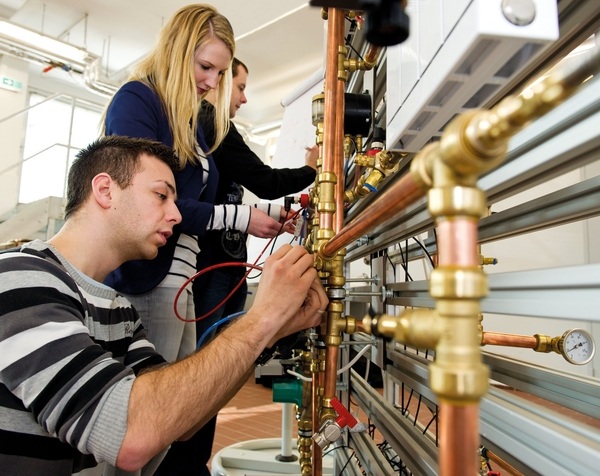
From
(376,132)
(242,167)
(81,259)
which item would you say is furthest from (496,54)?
(242,167)

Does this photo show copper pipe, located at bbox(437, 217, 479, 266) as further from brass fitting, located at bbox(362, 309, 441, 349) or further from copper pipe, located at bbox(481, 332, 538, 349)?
copper pipe, located at bbox(481, 332, 538, 349)

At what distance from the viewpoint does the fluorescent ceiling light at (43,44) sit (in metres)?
4.02

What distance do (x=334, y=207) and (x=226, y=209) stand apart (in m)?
0.51

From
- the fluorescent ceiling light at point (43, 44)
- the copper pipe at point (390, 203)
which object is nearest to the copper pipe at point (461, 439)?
the copper pipe at point (390, 203)

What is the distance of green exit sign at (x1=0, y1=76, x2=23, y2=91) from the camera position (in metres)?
5.40

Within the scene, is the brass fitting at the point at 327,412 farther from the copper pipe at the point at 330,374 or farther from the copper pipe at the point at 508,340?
the copper pipe at the point at 508,340

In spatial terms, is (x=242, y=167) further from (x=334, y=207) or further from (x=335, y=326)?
(x=335, y=326)

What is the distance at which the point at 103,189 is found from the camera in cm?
96

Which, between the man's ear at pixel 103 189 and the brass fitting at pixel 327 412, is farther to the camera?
the man's ear at pixel 103 189

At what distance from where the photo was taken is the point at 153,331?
3.96 ft

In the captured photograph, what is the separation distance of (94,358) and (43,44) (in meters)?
4.57

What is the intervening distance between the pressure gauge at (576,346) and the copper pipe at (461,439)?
0.73m

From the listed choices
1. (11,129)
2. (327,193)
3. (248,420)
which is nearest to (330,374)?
(327,193)

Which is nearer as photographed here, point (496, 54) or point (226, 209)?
point (496, 54)
